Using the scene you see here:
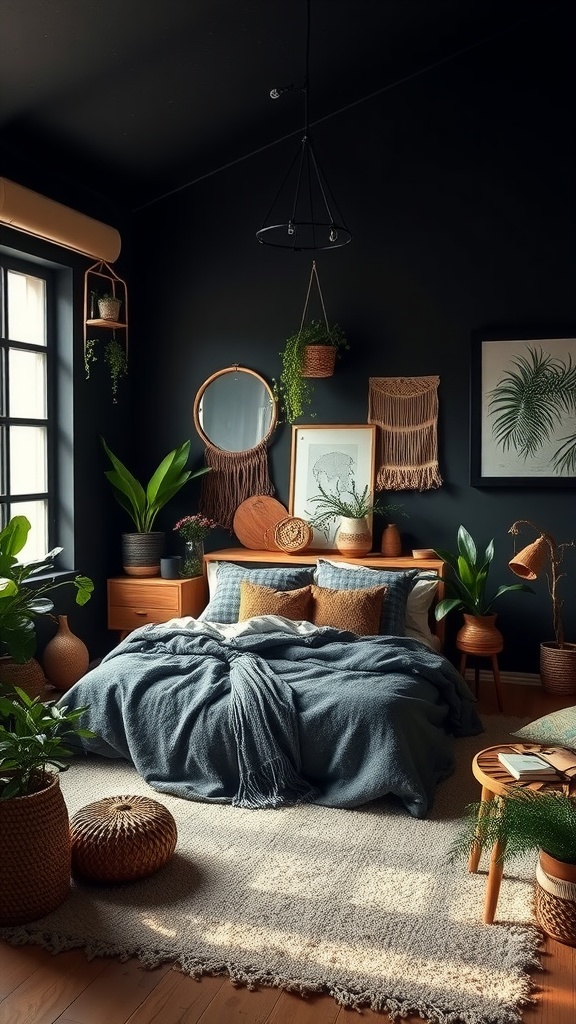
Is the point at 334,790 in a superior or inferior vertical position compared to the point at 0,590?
inferior

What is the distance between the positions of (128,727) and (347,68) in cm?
370

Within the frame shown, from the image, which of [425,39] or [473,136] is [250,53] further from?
[473,136]

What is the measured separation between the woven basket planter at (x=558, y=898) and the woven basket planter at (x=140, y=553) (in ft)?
11.1

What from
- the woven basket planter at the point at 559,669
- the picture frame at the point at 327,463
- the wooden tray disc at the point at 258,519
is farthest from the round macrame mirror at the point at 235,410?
the woven basket planter at the point at 559,669

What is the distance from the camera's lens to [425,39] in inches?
193

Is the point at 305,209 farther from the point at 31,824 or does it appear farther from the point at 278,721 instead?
the point at 31,824

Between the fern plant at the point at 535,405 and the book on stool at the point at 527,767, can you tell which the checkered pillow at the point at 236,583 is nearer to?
the fern plant at the point at 535,405

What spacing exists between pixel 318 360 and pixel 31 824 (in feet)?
11.0

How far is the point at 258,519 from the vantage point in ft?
18.4

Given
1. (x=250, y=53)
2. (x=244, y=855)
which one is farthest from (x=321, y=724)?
(x=250, y=53)

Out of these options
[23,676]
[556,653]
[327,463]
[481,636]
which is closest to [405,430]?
[327,463]

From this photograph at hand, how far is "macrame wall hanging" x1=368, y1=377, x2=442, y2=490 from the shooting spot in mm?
5324

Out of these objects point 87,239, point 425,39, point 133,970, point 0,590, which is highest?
point 425,39

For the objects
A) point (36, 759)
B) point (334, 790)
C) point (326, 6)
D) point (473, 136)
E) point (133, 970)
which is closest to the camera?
point (133, 970)
